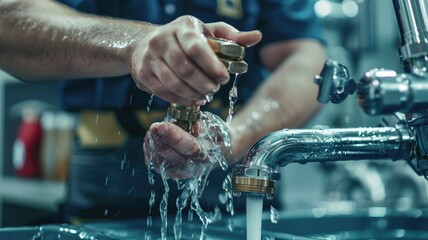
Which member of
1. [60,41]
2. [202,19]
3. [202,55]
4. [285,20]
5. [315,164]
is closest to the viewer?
[202,55]

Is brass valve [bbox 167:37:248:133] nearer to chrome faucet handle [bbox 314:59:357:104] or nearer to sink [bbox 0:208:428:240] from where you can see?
chrome faucet handle [bbox 314:59:357:104]

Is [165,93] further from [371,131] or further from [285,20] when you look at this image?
[285,20]

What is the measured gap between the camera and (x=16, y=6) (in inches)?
25.9

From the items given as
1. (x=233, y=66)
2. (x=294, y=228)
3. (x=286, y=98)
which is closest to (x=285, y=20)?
(x=286, y=98)

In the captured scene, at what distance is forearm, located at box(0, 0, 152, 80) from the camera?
51 cm

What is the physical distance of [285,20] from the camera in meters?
0.96

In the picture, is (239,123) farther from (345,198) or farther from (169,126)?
(345,198)

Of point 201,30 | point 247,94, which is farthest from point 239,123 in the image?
point 201,30

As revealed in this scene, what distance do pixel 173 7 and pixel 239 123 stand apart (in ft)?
0.61

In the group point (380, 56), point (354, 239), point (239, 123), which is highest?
point (380, 56)

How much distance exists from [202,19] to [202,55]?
0.47 metres

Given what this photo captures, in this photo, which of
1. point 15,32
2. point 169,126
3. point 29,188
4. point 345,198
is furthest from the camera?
point 29,188

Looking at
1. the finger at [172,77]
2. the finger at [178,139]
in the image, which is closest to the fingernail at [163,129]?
the finger at [178,139]

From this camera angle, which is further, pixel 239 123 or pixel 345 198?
pixel 345 198
